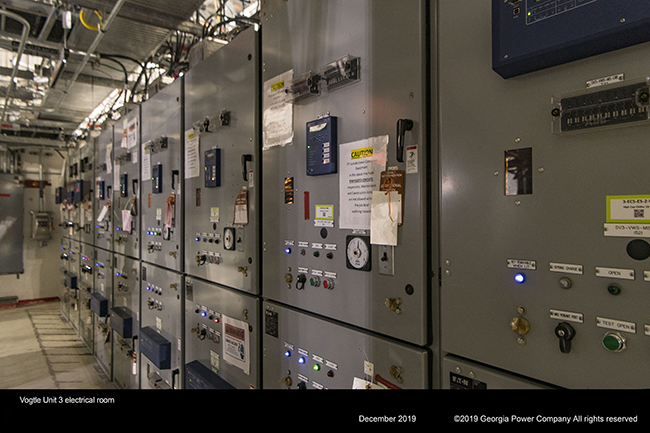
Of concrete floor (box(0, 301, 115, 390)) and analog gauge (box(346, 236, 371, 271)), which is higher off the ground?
analog gauge (box(346, 236, 371, 271))

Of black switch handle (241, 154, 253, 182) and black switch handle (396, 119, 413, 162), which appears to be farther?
black switch handle (241, 154, 253, 182)

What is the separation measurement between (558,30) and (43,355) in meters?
6.69

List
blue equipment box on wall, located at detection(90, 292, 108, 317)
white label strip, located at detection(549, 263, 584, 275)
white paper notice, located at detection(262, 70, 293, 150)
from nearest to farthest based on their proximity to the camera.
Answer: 1. white label strip, located at detection(549, 263, 584, 275)
2. white paper notice, located at detection(262, 70, 293, 150)
3. blue equipment box on wall, located at detection(90, 292, 108, 317)

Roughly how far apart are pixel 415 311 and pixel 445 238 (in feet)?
0.88

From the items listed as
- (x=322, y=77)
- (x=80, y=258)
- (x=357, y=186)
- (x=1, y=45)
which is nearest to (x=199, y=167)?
(x=322, y=77)

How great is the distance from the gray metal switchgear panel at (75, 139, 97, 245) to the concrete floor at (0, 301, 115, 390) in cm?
160

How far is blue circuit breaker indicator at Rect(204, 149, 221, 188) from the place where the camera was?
7.64ft

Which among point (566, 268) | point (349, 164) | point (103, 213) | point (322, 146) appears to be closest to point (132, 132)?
point (103, 213)

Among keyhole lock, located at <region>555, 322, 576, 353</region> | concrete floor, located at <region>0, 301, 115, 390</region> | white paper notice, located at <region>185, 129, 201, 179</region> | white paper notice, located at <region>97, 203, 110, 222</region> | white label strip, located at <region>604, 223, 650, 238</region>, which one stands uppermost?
white paper notice, located at <region>185, 129, 201, 179</region>

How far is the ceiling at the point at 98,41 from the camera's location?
2773mm

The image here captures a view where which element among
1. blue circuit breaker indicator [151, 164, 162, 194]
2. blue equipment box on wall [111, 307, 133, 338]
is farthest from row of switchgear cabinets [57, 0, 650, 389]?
blue equipment box on wall [111, 307, 133, 338]

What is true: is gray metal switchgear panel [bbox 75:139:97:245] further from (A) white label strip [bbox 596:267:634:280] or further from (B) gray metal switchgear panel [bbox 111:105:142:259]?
(A) white label strip [bbox 596:267:634:280]

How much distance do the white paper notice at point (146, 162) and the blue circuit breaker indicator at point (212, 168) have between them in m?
1.26
